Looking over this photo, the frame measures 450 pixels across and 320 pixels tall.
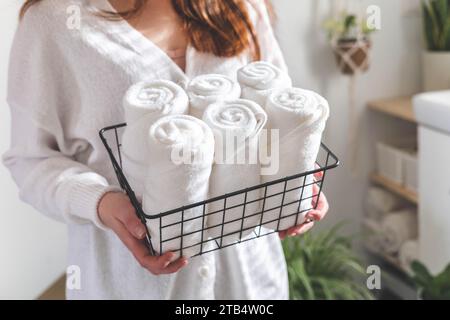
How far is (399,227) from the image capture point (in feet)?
5.66

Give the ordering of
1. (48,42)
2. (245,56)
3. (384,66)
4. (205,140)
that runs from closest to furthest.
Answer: (205,140) → (48,42) → (245,56) → (384,66)

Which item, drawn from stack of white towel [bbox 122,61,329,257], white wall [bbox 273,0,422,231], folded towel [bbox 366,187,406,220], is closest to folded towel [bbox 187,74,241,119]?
stack of white towel [bbox 122,61,329,257]

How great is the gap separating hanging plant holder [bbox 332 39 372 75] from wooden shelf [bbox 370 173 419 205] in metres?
0.36

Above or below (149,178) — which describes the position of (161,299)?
below

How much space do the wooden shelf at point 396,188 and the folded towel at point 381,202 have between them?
0.02m

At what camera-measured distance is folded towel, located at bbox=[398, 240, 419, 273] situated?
5.45 feet

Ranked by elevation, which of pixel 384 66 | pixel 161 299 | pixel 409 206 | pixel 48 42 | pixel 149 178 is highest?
pixel 48 42

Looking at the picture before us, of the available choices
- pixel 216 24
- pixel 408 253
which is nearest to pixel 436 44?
pixel 408 253

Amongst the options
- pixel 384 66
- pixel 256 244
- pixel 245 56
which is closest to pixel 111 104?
pixel 245 56

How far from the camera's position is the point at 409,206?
1.82m

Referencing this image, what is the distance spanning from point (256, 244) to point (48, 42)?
45 centimetres

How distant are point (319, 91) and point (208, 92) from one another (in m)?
1.12

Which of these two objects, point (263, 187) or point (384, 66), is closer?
point (263, 187)

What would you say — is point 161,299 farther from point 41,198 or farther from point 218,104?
point 218,104
